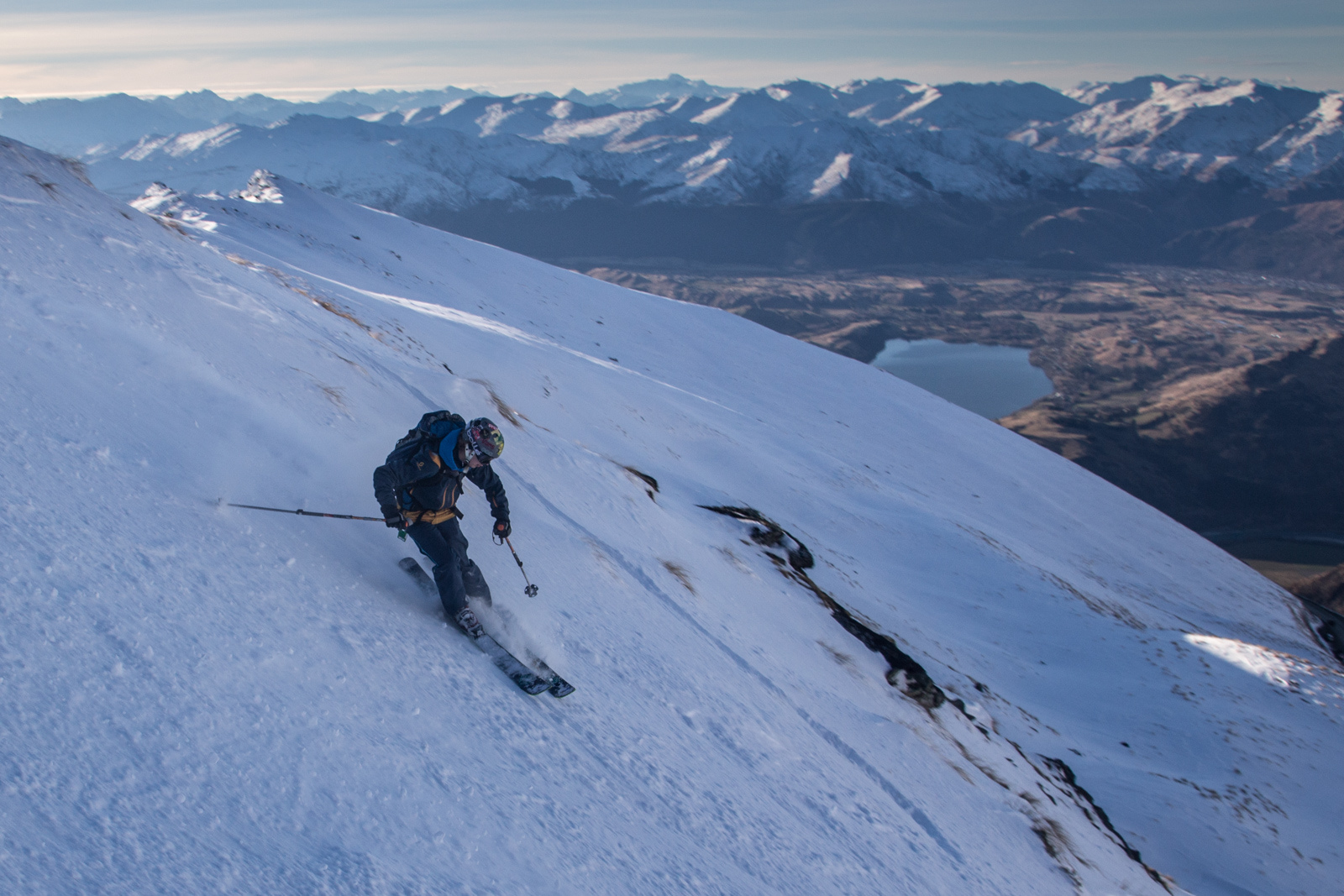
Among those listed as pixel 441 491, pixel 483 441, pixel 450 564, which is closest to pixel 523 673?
Result: pixel 450 564

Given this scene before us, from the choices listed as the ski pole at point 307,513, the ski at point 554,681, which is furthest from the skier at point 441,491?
the ski at point 554,681

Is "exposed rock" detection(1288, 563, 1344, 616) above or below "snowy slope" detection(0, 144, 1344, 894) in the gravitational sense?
below

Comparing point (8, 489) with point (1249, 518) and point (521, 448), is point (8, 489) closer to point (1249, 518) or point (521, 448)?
point (521, 448)

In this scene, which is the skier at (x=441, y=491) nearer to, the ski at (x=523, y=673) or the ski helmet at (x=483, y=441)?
the ski helmet at (x=483, y=441)

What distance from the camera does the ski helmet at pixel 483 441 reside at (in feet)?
26.3

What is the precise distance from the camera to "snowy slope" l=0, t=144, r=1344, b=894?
5070mm

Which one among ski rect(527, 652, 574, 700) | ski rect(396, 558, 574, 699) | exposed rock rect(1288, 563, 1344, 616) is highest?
ski rect(396, 558, 574, 699)

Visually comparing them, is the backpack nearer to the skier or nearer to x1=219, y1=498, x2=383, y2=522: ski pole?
the skier

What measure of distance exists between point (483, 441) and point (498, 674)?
7.83ft

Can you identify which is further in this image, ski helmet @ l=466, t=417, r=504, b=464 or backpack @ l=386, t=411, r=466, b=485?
ski helmet @ l=466, t=417, r=504, b=464

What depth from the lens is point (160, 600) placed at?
6004 millimetres

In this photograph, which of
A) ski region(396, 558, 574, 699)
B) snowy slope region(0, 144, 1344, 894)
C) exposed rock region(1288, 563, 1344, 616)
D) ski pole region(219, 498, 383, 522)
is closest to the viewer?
snowy slope region(0, 144, 1344, 894)

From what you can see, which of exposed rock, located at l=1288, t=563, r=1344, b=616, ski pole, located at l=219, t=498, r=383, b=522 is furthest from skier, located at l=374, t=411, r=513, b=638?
exposed rock, located at l=1288, t=563, r=1344, b=616

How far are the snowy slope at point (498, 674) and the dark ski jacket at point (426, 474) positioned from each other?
2.78 feet
